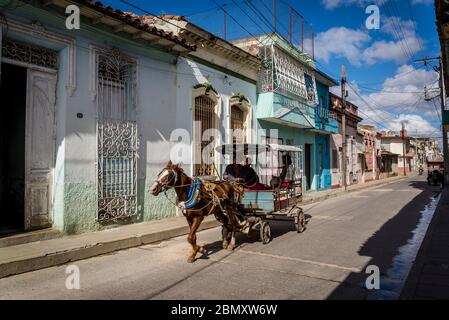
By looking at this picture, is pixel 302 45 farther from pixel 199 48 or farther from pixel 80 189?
pixel 80 189

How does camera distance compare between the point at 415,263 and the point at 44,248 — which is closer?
the point at 415,263

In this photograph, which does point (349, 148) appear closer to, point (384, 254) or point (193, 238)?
point (384, 254)

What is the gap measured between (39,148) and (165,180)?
357 centimetres

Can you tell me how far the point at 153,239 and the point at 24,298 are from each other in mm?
3728

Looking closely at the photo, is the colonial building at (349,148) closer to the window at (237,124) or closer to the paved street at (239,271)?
the window at (237,124)

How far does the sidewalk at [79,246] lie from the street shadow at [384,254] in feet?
14.5

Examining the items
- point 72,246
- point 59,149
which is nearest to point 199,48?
point 59,149

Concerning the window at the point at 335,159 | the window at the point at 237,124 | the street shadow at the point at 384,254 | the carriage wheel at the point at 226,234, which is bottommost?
the street shadow at the point at 384,254

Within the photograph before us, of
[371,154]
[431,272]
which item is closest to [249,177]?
[431,272]

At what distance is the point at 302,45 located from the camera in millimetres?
19469

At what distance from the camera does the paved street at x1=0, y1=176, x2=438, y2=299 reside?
4586 mm

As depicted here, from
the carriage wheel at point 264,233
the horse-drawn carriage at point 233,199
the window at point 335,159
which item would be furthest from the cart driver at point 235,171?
the window at point 335,159

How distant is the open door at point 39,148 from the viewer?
747cm

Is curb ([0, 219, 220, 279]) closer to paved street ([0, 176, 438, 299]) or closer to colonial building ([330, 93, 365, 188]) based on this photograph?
paved street ([0, 176, 438, 299])
